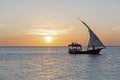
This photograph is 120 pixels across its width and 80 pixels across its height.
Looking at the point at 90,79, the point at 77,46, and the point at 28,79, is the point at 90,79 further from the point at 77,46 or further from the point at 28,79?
the point at 77,46

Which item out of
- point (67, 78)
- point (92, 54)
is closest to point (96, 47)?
point (92, 54)

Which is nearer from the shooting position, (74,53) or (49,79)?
(49,79)

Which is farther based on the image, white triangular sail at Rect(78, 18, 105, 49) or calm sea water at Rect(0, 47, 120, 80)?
white triangular sail at Rect(78, 18, 105, 49)

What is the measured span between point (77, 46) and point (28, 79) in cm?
4989

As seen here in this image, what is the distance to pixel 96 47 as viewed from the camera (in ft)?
276

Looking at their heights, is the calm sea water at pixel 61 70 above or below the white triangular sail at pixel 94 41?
below

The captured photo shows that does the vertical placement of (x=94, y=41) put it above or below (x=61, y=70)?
above

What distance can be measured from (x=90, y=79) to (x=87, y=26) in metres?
47.8

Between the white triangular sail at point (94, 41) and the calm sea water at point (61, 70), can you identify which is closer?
the calm sea water at point (61, 70)

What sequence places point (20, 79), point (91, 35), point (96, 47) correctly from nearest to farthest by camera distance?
point (20, 79), point (91, 35), point (96, 47)

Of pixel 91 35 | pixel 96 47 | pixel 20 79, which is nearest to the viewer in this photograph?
pixel 20 79

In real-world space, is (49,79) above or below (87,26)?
below

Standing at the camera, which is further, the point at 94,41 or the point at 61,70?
the point at 94,41

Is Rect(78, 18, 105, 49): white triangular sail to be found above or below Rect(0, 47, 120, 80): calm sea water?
above
